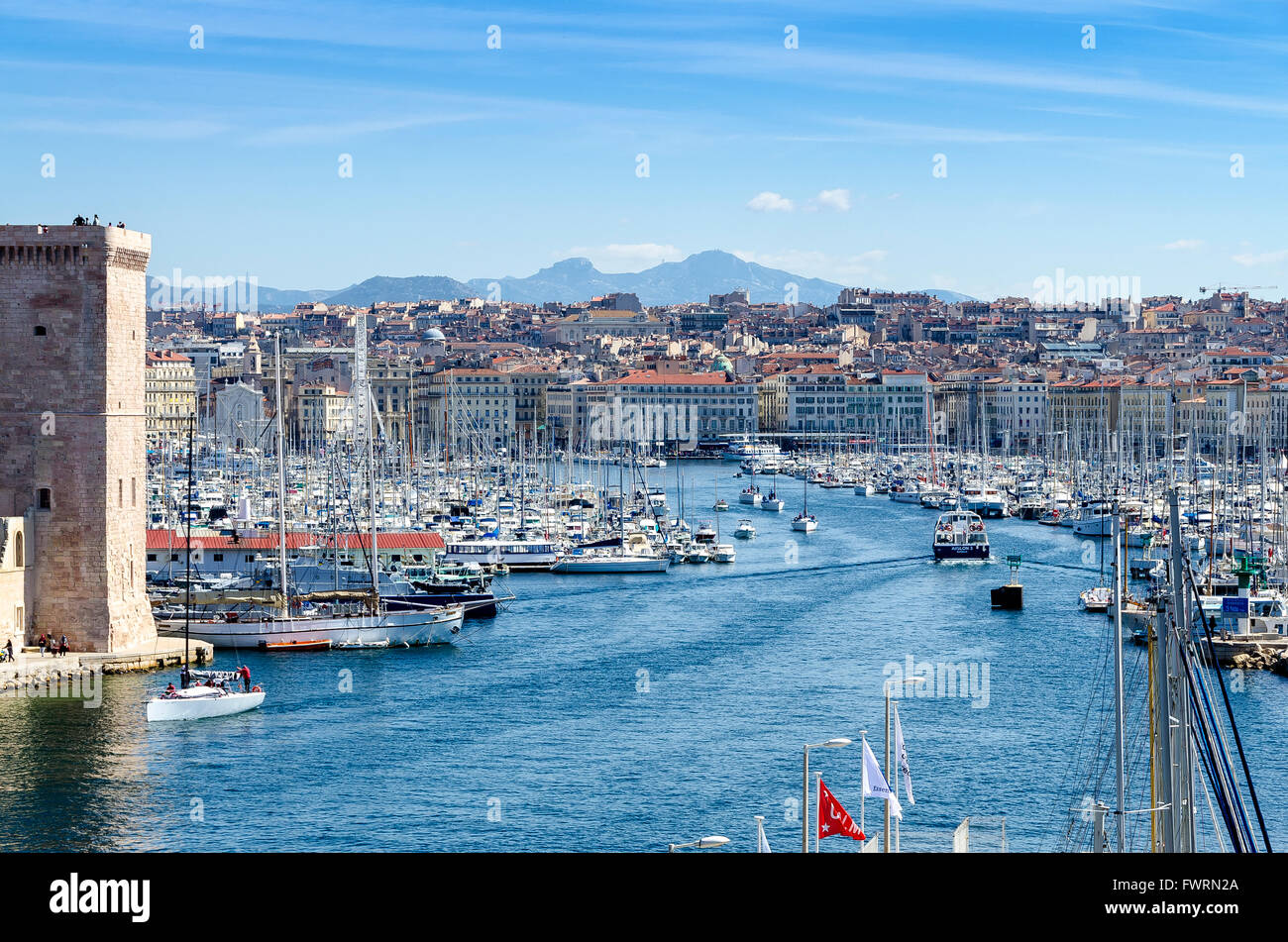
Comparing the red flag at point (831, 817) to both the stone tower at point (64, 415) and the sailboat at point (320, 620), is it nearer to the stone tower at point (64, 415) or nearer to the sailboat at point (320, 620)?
the stone tower at point (64, 415)

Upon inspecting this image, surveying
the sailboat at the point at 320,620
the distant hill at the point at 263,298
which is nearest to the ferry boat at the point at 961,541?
the sailboat at the point at 320,620

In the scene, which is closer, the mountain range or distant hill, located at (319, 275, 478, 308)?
distant hill, located at (319, 275, 478, 308)

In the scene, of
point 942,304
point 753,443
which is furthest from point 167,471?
point 942,304

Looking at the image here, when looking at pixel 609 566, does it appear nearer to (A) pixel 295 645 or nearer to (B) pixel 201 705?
(A) pixel 295 645

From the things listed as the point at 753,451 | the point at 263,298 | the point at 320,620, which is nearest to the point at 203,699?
the point at 320,620

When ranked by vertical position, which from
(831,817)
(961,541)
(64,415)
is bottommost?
(961,541)

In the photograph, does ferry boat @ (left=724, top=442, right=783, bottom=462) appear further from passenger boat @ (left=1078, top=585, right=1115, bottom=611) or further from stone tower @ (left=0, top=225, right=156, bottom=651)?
stone tower @ (left=0, top=225, right=156, bottom=651)

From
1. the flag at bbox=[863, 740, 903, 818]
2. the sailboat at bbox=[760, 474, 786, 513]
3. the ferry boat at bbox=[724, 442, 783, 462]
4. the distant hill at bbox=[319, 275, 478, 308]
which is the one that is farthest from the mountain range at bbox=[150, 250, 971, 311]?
the flag at bbox=[863, 740, 903, 818]
